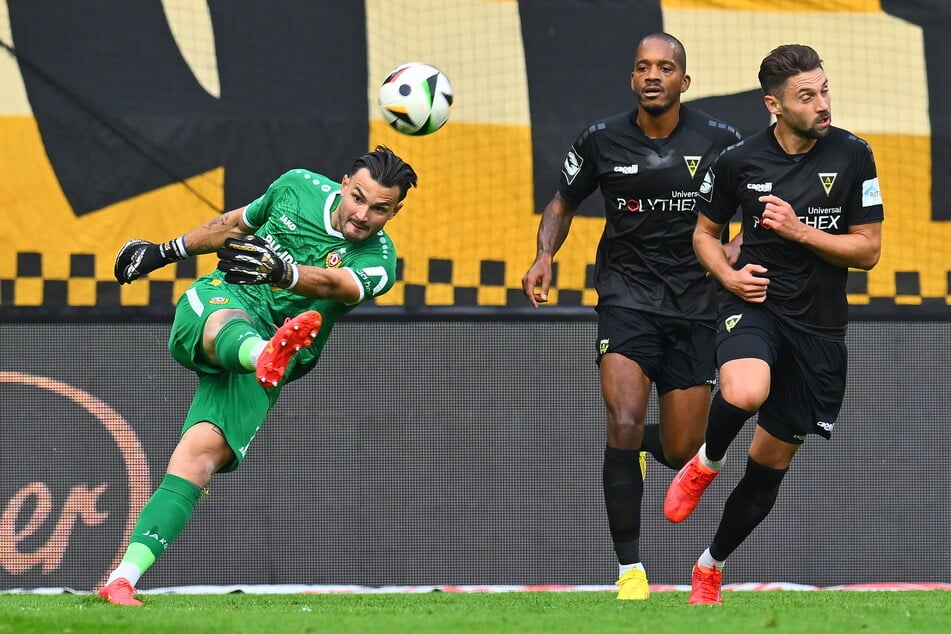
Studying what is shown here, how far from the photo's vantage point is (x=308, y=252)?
249 inches

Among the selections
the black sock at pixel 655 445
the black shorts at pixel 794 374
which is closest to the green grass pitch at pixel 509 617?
the black shorts at pixel 794 374

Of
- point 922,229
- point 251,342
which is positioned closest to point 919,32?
point 922,229

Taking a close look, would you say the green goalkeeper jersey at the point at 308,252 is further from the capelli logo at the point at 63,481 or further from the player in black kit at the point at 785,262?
the capelli logo at the point at 63,481

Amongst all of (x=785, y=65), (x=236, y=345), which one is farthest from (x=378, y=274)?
(x=785, y=65)

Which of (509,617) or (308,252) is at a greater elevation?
(308,252)

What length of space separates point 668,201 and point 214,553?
3.34 metres

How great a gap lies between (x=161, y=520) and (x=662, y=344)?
2.44 m

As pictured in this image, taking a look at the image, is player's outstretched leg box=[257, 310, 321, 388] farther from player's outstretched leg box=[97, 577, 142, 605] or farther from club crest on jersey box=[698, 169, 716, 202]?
club crest on jersey box=[698, 169, 716, 202]

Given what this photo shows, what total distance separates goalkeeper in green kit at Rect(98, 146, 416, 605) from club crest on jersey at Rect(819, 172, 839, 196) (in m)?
1.67

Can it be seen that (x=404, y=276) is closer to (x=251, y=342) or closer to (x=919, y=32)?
(x=251, y=342)

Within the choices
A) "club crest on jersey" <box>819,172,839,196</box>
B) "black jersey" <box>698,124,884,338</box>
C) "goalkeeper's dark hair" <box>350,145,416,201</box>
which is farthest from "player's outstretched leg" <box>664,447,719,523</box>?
"goalkeeper's dark hair" <box>350,145,416,201</box>

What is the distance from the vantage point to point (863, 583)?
8.42 metres

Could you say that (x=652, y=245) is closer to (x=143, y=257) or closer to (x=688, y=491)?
(x=688, y=491)

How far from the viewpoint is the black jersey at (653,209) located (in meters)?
6.86
